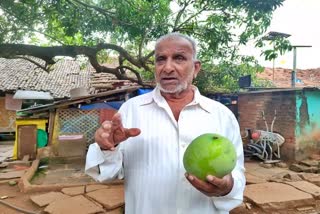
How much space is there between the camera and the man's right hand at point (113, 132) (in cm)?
148

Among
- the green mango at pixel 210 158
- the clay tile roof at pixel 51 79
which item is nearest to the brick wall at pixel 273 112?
the clay tile roof at pixel 51 79

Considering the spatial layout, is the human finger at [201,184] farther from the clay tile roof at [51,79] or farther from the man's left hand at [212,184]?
the clay tile roof at [51,79]

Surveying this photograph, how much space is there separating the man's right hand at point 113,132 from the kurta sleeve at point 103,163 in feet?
0.37

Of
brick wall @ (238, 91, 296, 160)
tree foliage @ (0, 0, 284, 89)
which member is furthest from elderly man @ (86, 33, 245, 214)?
brick wall @ (238, 91, 296, 160)

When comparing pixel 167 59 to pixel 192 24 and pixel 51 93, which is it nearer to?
pixel 192 24

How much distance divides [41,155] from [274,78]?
10565 millimetres

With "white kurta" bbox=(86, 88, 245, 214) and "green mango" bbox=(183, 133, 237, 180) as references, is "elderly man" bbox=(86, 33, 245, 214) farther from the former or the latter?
"green mango" bbox=(183, 133, 237, 180)

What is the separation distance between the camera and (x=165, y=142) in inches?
69.6

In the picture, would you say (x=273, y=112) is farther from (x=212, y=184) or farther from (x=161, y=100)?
(x=212, y=184)

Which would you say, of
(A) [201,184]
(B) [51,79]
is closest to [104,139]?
(A) [201,184]

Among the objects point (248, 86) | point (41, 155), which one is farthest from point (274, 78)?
point (41, 155)

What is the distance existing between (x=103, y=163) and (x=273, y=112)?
877 centimetres

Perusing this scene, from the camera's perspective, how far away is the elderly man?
1646 mm

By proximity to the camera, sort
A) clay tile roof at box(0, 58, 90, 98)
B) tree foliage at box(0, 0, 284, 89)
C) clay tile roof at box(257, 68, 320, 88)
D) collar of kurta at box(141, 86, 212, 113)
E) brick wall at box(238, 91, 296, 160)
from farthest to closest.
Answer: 1. clay tile roof at box(0, 58, 90, 98)
2. clay tile roof at box(257, 68, 320, 88)
3. brick wall at box(238, 91, 296, 160)
4. tree foliage at box(0, 0, 284, 89)
5. collar of kurta at box(141, 86, 212, 113)
